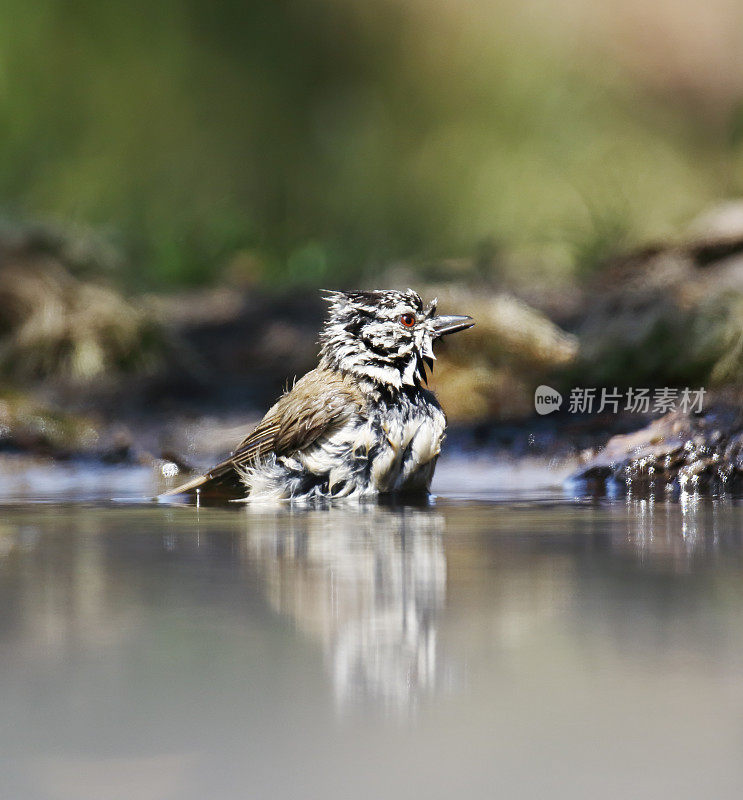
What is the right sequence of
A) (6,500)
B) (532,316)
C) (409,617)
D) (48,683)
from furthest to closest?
(532,316) → (6,500) → (409,617) → (48,683)

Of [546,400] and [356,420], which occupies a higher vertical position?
[546,400]

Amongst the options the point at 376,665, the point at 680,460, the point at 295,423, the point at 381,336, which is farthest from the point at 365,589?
the point at 680,460

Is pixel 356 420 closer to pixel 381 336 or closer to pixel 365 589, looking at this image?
pixel 381 336

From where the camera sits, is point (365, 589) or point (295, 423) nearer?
point (365, 589)

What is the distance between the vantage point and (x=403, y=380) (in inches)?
166

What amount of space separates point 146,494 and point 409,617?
9.25 ft

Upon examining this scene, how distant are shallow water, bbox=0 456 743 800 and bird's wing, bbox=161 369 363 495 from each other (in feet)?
3.03

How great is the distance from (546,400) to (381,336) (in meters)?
2.14

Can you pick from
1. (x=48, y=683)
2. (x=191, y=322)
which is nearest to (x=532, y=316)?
(x=191, y=322)

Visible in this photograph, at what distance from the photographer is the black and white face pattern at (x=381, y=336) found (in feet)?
13.9

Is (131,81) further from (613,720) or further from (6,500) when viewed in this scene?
(613,720)

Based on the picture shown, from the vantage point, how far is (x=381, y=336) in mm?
4289

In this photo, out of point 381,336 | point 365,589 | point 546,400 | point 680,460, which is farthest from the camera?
point 546,400

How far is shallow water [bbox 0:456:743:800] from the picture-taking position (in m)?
1.26
